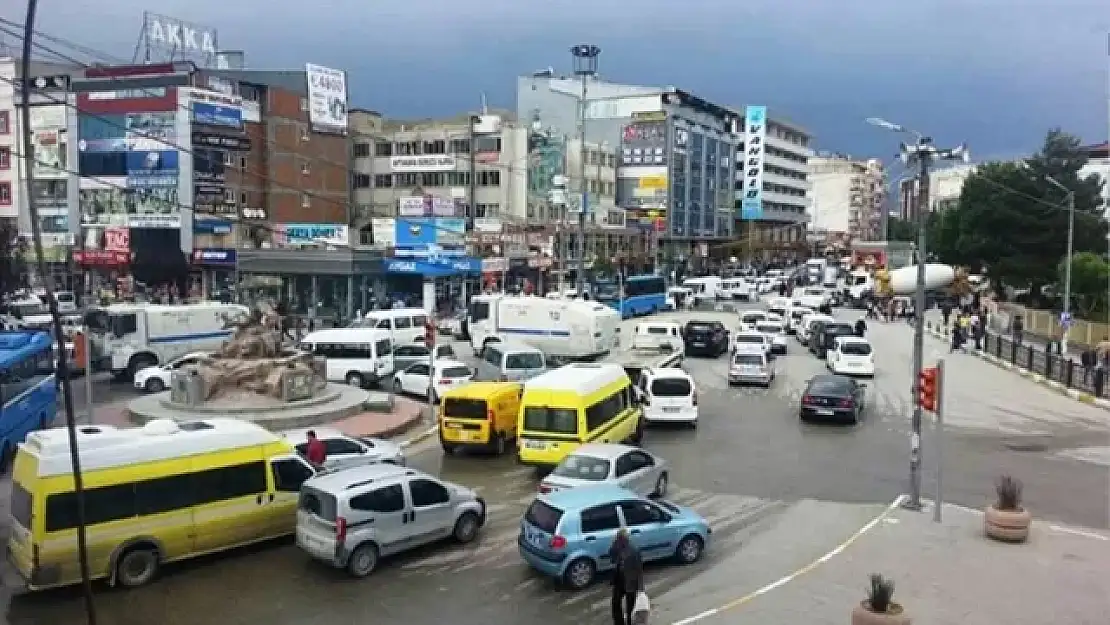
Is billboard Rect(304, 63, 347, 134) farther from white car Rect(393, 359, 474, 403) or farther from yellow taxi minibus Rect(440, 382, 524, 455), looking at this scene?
yellow taxi minibus Rect(440, 382, 524, 455)

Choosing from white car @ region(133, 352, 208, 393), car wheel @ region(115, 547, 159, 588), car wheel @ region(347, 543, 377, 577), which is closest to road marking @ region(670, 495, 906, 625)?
car wheel @ region(347, 543, 377, 577)

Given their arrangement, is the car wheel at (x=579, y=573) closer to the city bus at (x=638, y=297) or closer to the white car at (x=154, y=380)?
the white car at (x=154, y=380)

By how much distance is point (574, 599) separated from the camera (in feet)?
41.5

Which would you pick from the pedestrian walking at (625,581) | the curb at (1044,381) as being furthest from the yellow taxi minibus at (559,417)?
the curb at (1044,381)

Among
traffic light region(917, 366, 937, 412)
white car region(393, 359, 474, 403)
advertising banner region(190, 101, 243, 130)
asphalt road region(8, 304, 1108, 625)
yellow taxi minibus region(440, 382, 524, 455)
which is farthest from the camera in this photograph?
advertising banner region(190, 101, 243, 130)

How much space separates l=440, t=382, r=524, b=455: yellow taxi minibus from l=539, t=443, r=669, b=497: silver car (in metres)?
4.75

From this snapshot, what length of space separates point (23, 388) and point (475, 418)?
990 centimetres

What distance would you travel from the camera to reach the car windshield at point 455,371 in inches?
1120

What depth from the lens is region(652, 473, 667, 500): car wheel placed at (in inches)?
680

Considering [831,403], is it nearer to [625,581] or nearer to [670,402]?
[670,402]

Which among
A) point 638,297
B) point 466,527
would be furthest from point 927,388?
point 638,297

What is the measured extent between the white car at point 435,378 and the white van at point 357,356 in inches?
53.6

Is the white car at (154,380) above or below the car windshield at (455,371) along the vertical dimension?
below

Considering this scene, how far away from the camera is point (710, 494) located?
1831cm
